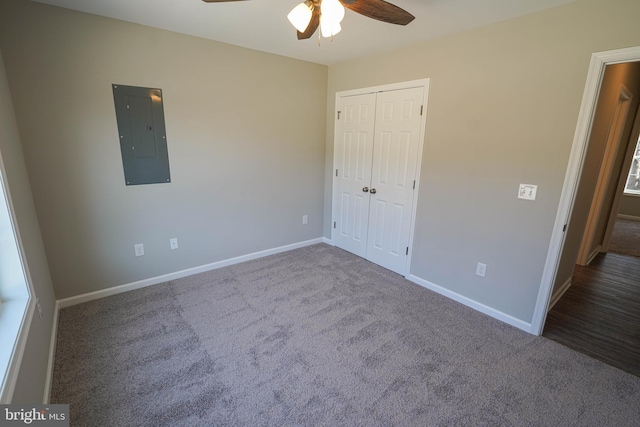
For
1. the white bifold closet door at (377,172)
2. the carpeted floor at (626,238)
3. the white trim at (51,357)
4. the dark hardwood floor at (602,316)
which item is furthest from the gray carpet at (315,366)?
the carpeted floor at (626,238)

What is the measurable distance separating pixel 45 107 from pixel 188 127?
1.03m

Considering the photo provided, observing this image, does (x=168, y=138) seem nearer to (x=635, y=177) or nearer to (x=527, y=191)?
(x=527, y=191)

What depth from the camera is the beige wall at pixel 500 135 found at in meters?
1.94

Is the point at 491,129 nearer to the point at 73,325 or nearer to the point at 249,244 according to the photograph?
the point at 249,244

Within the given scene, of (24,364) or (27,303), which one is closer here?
(24,364)

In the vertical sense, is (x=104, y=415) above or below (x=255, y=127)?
below

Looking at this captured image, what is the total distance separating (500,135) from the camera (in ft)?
7.59

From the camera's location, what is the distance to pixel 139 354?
1984mm

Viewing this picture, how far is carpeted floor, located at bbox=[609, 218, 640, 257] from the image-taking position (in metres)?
4.27

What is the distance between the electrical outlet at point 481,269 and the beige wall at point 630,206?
20.7ft

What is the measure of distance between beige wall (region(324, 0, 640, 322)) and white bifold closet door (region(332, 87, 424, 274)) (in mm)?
177

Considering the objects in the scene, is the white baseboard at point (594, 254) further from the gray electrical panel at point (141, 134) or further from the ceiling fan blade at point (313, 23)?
the gray electrical panel at point (141, 134)

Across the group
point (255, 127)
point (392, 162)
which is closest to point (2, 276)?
point (255, 127)

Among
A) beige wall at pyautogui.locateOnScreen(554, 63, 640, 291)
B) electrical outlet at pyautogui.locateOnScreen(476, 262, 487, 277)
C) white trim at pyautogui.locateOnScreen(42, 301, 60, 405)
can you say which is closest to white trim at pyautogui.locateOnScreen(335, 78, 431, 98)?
beige wall at pyautogui.locateOnScreen(554, 63, 640, 291)
